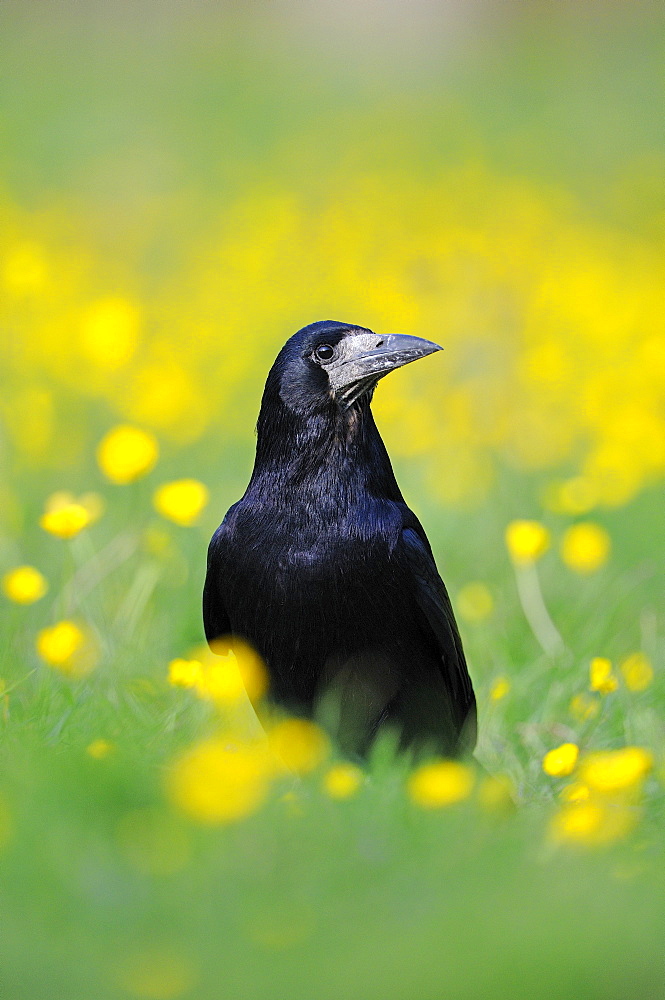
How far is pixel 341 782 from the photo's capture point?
237cm

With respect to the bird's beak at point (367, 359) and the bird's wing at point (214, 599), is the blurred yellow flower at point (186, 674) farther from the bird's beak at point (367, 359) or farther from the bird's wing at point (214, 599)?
the bird's beak at point (367, 359)

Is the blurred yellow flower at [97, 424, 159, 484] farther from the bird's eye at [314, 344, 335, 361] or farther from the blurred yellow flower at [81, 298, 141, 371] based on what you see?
the blurred yellow flower at [81, 298, 141, 371]

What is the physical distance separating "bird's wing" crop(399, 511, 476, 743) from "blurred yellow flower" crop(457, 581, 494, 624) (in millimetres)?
999

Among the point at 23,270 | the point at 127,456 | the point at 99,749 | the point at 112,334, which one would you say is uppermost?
the point at 23,270

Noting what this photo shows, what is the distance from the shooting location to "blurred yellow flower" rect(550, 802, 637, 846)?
2.12 metres

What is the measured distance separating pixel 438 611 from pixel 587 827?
0.91 m

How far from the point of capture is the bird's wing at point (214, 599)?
294 centimetres

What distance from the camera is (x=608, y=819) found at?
228cm

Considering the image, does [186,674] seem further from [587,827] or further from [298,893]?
[587,827]

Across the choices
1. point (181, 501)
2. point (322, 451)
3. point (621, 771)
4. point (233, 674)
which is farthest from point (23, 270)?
point (621, 771)

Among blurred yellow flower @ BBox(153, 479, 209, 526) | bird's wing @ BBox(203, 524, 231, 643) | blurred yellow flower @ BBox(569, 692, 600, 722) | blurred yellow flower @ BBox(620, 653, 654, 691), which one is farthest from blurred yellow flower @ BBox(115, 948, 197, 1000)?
blurred yellow flower @ BBox(620, 653, 654, 691)

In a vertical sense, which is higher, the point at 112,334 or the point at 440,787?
the point at 112,334

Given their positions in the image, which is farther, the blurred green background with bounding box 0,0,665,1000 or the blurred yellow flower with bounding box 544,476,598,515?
the blurred yellow flower with bounding box 544,476,598,515

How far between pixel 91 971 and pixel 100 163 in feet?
24.3
